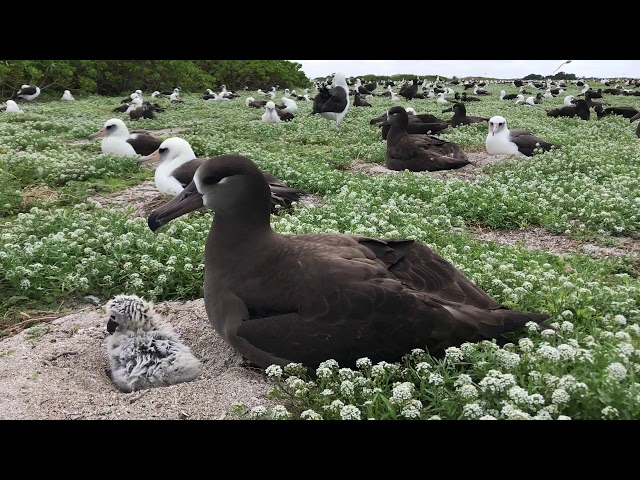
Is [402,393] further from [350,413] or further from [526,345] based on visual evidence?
[526,345]

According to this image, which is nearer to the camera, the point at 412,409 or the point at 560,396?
the point at 560,396

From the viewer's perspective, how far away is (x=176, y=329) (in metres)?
4.77

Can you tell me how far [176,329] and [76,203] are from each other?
4.66 metres

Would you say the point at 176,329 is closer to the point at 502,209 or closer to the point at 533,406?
the point at 533,406

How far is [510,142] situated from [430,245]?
26.1 feet

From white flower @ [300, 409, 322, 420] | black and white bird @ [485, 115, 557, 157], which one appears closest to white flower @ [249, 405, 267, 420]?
white flower @ [300, 409, 322, 420]

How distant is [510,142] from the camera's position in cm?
1311

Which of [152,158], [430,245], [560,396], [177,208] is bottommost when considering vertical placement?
[430,245]

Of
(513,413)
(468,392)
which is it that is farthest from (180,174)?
(513,413)

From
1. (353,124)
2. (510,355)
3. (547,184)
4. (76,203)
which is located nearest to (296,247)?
(510,355)

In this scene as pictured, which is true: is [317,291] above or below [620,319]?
above

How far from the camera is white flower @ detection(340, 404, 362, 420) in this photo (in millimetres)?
3057

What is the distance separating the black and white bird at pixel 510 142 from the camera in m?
13.0

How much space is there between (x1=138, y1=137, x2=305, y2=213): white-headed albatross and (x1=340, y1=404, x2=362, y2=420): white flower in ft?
16.7
